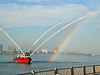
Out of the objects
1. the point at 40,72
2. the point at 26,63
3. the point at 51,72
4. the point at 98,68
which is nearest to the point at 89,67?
the point at 98,68

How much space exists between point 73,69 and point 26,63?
11540 centimetres

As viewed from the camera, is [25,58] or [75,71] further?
[25,58]

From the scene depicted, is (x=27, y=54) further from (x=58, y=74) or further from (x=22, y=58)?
(x=58, y=74)

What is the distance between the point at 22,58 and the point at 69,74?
116713 mm

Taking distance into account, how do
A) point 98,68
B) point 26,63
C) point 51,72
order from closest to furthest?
point 51,72, point 98,68, point 26,63

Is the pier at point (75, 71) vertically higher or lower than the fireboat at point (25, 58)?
higher

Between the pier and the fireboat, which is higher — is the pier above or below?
above

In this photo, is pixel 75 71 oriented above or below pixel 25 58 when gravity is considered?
above

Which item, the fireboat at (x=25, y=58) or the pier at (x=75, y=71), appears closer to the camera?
the pier at (x=75, y=71)

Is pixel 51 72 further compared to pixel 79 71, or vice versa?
pixel 79 71

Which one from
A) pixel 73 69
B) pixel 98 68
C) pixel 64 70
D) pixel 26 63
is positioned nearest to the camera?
pixel 64 70

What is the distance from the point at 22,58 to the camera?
139375 mm

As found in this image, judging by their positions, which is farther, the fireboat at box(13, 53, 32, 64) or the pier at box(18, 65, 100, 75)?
the fireboat at box(13, 53, 32, 64)

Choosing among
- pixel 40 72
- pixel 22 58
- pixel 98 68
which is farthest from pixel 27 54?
pixel 40 72
